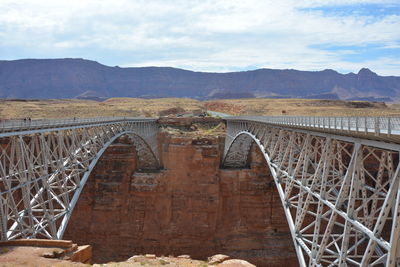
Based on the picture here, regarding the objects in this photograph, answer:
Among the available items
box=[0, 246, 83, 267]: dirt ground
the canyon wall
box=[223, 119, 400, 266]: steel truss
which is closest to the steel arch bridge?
box=[223, 119, 400, 266]: steel truss

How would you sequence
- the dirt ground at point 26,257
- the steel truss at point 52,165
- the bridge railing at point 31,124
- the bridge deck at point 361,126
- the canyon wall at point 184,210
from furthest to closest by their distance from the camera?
the canyon wall at point 184,210
the bridge railing at point 31,124
the steel truss at point 52,165
the dirt ground at point 26,257
the bridge deck at point 361,126

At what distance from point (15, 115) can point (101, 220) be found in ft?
88.4

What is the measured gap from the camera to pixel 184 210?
45.6 m

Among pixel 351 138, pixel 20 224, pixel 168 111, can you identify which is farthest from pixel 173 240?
pixel 168 111

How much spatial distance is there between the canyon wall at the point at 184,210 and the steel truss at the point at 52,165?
353 cm

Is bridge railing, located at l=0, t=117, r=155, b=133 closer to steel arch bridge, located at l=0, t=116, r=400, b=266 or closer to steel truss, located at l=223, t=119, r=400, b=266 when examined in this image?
steel arch bridge, located at l=0, t=116, r=400, b=266

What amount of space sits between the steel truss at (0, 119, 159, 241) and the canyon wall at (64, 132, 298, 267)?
3.53m

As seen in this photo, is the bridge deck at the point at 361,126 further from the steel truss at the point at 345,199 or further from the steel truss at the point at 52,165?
the steel truss at the point at 52,165

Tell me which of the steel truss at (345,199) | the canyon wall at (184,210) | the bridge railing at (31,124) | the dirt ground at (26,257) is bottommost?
the canyon wall at (184,210)

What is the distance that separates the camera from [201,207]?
4538 centimetres

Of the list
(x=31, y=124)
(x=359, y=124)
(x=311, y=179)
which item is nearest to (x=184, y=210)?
(x=311, y=179)

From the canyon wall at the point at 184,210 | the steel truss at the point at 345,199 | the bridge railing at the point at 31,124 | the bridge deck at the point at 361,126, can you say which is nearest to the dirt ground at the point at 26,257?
the bridge railing at the point at 31,124

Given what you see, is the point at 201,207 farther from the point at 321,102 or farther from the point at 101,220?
the point at 321,102

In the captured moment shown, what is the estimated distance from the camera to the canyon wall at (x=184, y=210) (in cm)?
4366
